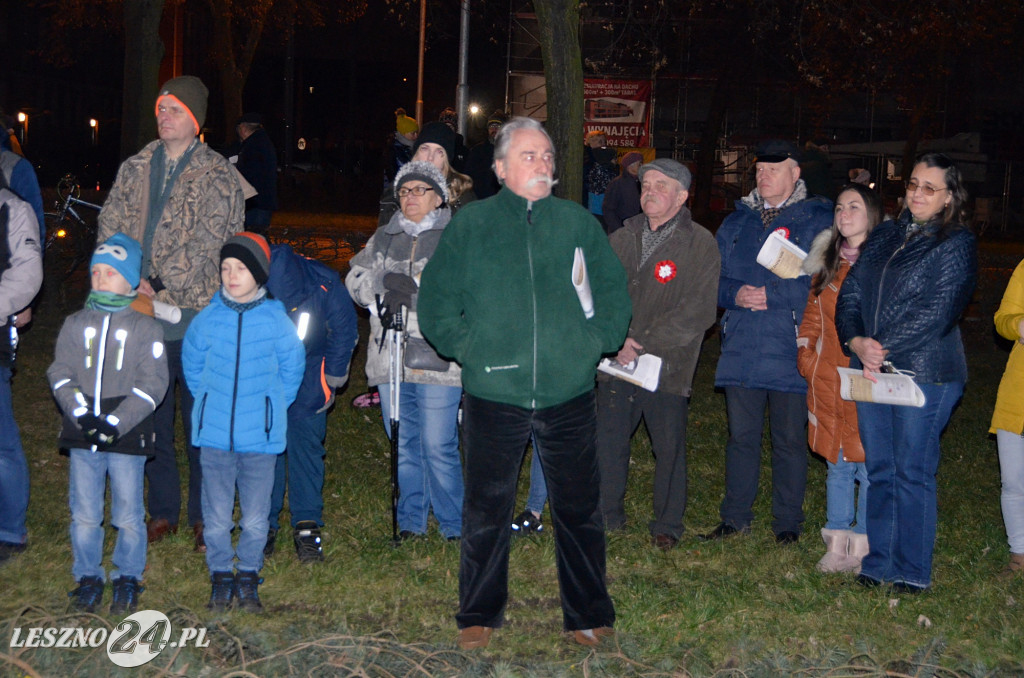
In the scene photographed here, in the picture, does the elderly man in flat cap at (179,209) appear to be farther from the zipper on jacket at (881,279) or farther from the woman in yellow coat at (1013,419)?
the woman in yellow coat at (1013,419)

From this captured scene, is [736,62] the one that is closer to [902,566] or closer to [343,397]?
[343,397]

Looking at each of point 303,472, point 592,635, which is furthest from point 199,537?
point 592,635

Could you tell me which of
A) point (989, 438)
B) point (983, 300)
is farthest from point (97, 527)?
point (983, 300)

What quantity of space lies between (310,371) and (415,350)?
55 centimetres

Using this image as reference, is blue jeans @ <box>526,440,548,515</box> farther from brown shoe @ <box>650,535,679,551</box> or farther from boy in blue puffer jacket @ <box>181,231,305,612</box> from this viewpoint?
boy in blue puffer jacket @ <box>181,231,305,612</box>

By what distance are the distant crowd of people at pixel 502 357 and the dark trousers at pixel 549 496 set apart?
1 centimetres

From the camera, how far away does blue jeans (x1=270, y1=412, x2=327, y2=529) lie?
19.4ft

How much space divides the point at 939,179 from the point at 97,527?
4.21 metres

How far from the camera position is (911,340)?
5379 mm

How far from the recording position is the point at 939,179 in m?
5.33

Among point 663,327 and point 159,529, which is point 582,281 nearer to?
point 663,327

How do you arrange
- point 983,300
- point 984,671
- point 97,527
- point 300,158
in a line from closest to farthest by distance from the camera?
1. point 984,671
2. point 97,527
3. point 983,300
4. point 300,158

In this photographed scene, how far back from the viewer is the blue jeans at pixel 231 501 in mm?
5160

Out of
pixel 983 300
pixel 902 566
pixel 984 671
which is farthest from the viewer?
pixel 983 300
